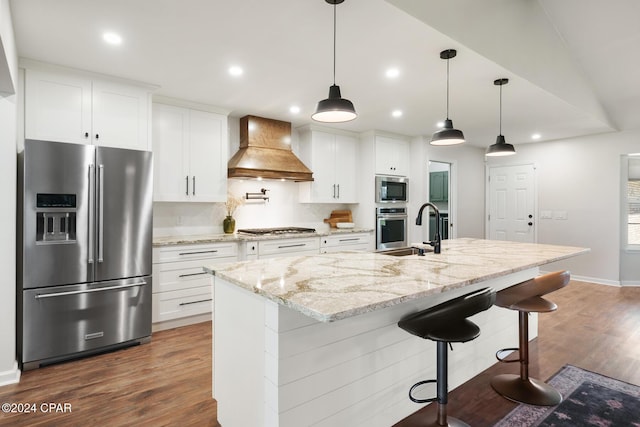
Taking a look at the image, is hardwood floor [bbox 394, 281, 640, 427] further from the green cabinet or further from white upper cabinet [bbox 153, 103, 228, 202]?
white upper cabinet [bbox 153, 103, 228, 202]

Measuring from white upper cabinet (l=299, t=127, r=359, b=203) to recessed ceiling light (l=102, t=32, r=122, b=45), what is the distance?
9.09ft

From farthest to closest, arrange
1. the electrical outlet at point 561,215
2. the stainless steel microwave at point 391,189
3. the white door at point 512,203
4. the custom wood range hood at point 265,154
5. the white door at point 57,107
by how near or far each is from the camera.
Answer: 1. the white door at point 512,203
2. the electrical outlet at point 561,215
3. the stainless steel microwave at point 391,189
4. the custom wood range hood at point 265,154
5. the white door at point 57,107

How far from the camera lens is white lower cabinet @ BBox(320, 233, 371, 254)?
4.63m

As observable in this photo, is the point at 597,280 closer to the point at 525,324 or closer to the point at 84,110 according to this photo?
the point at 525,324

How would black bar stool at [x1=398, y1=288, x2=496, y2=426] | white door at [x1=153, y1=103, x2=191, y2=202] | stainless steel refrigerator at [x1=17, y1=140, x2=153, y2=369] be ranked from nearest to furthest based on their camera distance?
black bar stool at [x1=398, y1=288, x2=496, y2=426] → stainless steel refrigerator at [x1=17, y1=140, x2=153, y2=369] → white door at [x1=153, y1=103, x2=191, y2=202]

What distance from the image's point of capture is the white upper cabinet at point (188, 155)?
373 cm

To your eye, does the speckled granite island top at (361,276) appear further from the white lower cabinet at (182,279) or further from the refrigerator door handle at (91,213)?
the white lower cabinet at (182,279)

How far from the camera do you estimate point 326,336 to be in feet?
5.32

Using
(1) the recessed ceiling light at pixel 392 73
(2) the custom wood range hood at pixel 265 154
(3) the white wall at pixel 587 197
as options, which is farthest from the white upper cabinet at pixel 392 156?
(3) the white wall at pixel 587 197

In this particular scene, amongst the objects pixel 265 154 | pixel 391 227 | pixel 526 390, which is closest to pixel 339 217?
pixel 391 227

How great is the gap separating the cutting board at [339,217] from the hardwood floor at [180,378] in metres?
2.48

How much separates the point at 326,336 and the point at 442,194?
18.8 ft

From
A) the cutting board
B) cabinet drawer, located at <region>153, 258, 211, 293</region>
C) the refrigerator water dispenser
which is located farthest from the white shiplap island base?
the cutting board

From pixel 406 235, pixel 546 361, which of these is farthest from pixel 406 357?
pixel 406 235
